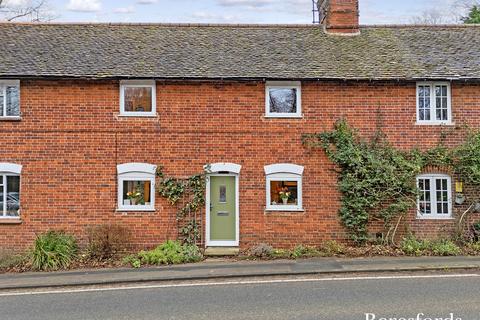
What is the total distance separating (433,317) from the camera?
714cm

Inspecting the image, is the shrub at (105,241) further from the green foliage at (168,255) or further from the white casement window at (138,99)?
the white casement window at (138,99)

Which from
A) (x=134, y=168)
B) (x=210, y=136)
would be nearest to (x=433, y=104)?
(x=210, y=136)

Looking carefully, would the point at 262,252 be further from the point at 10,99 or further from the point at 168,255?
the point at 10,99

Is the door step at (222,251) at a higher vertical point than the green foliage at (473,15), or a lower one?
lower

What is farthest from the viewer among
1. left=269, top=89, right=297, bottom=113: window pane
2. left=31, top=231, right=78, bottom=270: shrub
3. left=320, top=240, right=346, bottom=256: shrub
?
left=269, top=89, right=297, bottom=113: window pane

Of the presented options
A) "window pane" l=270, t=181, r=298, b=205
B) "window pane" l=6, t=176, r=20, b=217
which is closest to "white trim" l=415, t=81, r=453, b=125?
"window pane" l=270, t=181, r=298, b=205

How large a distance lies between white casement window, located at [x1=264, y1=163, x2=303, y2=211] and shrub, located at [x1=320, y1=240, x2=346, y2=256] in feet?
4.32

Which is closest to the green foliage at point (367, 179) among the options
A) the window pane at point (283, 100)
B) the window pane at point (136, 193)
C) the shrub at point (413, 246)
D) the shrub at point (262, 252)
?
the shrub at point (413, 246)

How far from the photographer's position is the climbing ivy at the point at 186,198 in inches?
536

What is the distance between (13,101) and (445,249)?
43.2 feet

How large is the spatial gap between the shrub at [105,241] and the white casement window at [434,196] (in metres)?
8.91

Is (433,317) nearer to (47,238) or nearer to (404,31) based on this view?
(47,238)

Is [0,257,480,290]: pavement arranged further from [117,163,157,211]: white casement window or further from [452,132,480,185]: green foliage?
[452,132,480,185]: green foliage

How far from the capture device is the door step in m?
13.3
